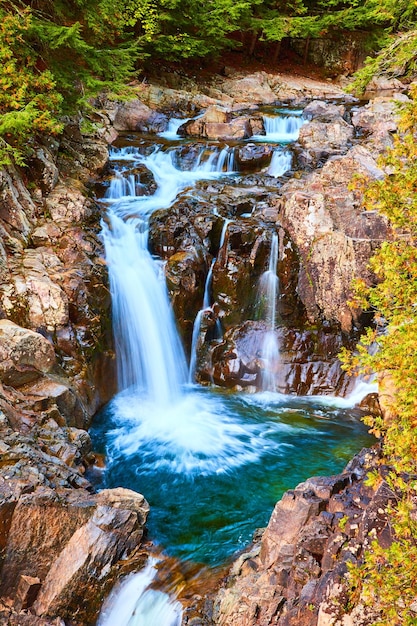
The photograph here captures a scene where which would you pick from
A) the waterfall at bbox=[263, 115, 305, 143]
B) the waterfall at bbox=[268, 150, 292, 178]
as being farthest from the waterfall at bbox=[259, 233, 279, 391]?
the waterfall at bbox=[263, 115, 305, 143]

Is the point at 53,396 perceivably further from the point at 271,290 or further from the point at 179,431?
the point at 271,290

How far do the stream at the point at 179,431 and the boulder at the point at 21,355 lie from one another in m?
1.85

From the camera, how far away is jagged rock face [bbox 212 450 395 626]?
4250 millimetres

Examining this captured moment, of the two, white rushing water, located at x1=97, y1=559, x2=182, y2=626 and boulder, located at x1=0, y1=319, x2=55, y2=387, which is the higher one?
boulder, located at x1=0, y1=319, x2=55, y2=387

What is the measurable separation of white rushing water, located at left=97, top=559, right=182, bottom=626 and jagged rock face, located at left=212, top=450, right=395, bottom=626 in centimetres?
64

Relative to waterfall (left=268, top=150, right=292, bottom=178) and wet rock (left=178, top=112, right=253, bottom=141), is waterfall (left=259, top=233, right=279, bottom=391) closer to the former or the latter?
waterfall (left=268, top=150, right=292, bottom=178)

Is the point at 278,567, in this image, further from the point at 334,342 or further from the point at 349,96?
the point at 349,96

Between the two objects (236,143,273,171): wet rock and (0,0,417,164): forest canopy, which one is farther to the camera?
(236,143,273,171): wet rock

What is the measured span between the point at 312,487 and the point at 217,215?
7809 mm

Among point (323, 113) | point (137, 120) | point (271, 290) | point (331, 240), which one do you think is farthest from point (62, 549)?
point (323, 113)

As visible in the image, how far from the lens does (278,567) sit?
5.01 m

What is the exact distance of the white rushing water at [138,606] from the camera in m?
5.45

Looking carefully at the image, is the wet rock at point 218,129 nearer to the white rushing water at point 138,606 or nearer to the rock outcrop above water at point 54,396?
the rock outcrop above water at point 54,396

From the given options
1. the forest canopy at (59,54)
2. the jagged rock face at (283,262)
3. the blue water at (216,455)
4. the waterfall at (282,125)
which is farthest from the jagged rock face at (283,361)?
the waterfall at (282,125)
